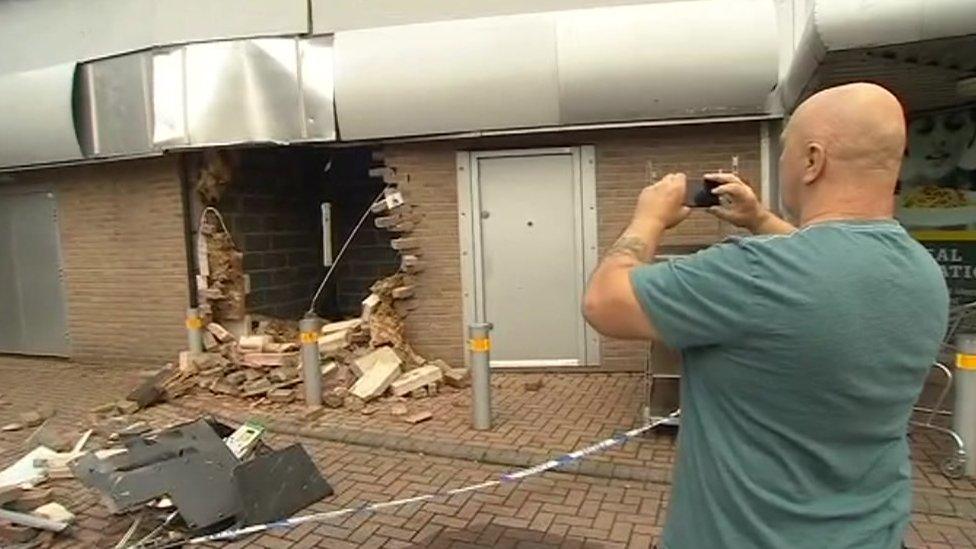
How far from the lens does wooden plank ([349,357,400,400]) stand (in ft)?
21.0

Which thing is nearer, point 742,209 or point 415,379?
point 742,209

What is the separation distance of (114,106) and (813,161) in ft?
27.1

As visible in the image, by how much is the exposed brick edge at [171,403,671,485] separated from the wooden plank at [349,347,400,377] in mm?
989

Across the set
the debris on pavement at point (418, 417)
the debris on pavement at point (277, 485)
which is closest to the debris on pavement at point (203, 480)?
the debris on pavement at point (277, 485)

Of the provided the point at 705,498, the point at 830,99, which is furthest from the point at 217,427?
the point at 830,99

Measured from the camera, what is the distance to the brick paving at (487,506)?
381cm

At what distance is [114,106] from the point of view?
7719 millimetres

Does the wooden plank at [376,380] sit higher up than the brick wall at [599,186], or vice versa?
the brick wall at [599,186]

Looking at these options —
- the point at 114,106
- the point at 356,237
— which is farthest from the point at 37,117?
the point at 356,237

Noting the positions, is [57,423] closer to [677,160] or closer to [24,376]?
[24,376]

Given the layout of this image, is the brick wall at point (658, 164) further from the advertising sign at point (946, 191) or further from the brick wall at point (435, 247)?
the advertising sign at point (946, 191)

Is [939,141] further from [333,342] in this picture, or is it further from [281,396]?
[281,396]

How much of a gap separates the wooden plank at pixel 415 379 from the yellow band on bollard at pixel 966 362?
4.37 meters

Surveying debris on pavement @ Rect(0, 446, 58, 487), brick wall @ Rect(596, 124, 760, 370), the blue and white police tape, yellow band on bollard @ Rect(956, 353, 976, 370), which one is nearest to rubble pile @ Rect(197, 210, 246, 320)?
debris on pavement @ Rect(0, 446, 58, 487)
